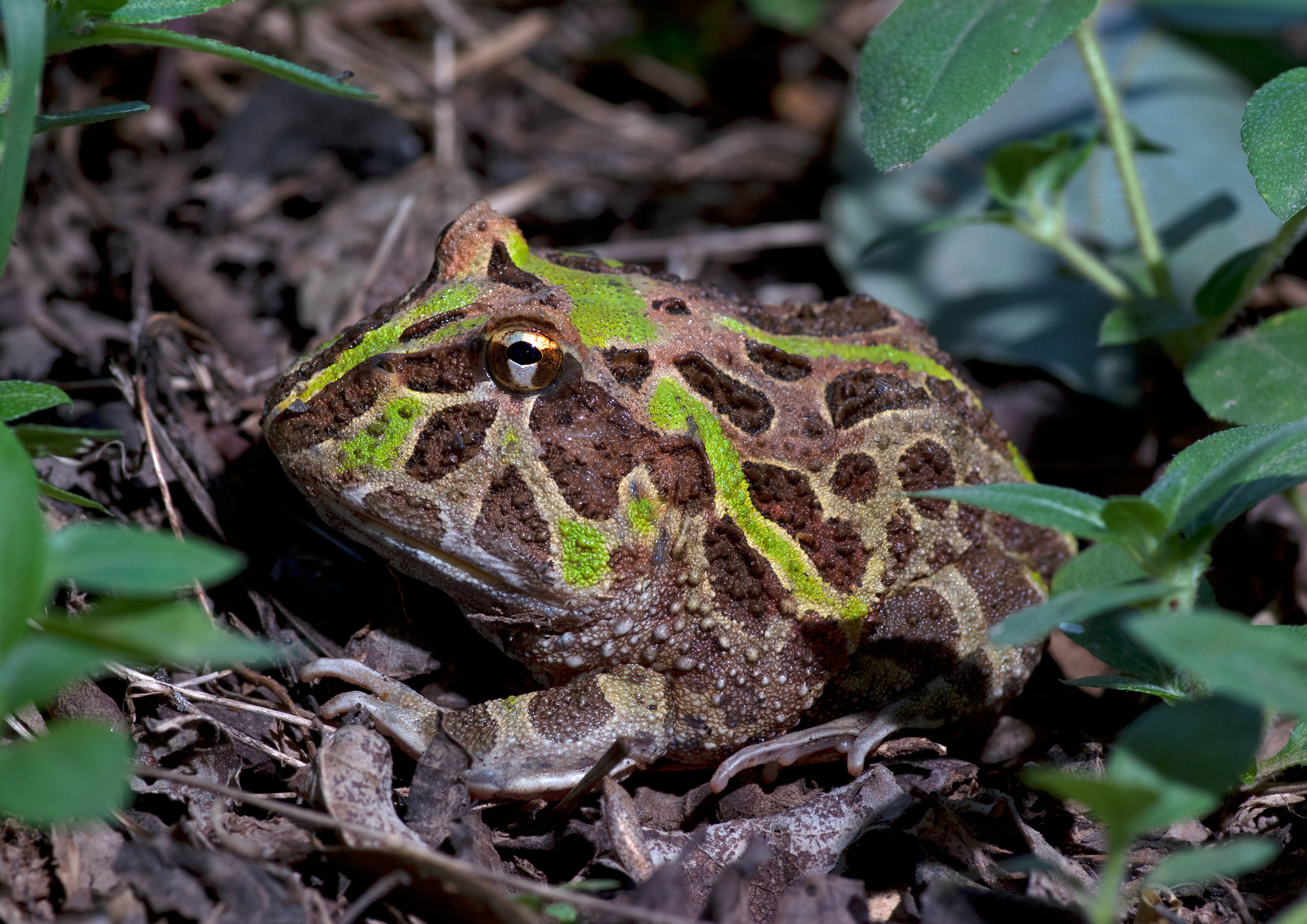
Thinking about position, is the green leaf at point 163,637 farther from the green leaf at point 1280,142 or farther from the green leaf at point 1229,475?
the green leaf at point 1280,142

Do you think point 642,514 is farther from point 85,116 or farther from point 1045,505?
point 85,116

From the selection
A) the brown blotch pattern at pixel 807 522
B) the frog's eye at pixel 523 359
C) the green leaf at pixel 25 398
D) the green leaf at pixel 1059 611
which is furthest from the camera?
the brown blotch pattern at pixel 807 522

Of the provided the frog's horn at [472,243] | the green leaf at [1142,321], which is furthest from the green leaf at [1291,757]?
the frog's horn at [472,243]

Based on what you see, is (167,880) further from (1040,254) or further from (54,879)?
(1040,254)

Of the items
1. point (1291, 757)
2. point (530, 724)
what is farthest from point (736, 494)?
point (1291, 757)

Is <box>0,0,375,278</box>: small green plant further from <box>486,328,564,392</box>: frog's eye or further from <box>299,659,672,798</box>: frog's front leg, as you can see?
<box>299,659,672,798</box>: frog's front leg

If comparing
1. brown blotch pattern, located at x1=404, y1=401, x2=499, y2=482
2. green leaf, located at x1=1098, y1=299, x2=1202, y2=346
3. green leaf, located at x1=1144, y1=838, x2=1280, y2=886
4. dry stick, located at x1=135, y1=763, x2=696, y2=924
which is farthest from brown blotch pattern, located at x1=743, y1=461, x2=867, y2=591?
green leaf, located at x1=1144, y1=838, x2=1280, y2=886

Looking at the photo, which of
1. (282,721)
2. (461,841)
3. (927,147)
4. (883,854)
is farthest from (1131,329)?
(282,721)
